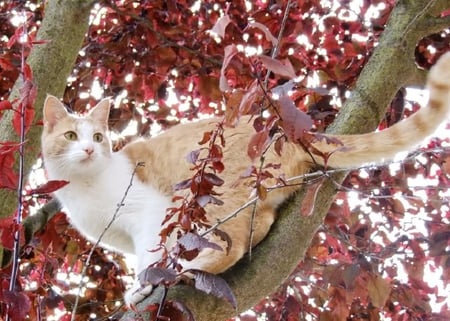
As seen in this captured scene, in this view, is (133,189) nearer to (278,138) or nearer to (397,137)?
(397,137)

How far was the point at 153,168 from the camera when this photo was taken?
108 inches

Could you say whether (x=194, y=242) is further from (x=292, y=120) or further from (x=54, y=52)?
(x=54, y=52)

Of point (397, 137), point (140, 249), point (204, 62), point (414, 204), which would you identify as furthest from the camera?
point (204, 62)

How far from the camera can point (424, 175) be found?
128 inches

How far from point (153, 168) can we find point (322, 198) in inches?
34.8

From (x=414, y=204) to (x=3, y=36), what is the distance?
8.41 feet

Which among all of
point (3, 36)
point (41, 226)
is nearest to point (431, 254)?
point (41, 226)

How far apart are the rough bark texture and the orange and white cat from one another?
0.08 meters

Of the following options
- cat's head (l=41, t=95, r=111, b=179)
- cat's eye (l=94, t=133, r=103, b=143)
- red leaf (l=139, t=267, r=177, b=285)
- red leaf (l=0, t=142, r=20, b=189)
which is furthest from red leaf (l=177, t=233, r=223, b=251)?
cat's eye (l=94, t=133, r=103, b=143)

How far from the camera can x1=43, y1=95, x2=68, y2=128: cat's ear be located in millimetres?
2520

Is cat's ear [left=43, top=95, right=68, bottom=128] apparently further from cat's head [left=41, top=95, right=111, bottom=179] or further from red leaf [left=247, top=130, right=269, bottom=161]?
red leaf [left=247, top=130, right=269, bottom=161]

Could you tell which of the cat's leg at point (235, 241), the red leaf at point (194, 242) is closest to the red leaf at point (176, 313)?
the red leaf at point (194, 242)

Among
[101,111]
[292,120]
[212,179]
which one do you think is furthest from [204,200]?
[101,111]

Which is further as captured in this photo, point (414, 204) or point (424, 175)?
point (424, 175)
